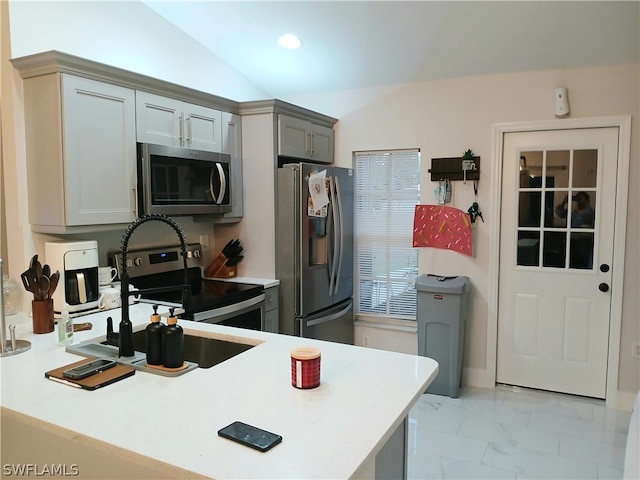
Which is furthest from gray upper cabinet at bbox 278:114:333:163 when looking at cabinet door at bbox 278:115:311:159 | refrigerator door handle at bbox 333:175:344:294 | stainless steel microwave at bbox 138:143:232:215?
stainless steel microwave at bbox 138:143:232:215

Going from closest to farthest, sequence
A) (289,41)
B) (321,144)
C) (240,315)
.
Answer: (240,315), (289,41), (321,144)

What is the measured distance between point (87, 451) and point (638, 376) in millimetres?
3581

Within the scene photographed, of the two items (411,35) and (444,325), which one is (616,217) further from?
(411,35)

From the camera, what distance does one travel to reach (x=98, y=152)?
258cm

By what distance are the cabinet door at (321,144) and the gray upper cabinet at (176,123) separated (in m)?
0.83

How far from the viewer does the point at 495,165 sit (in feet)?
12.0

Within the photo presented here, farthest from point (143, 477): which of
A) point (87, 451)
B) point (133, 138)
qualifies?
point (133, 138)

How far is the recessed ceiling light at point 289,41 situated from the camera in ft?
11.2

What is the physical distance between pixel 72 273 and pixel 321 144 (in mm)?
2256

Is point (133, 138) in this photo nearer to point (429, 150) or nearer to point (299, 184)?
point (299, 184)

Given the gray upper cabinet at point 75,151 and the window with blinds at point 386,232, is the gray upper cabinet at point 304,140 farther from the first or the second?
the gray upper cabinet at point 75,151

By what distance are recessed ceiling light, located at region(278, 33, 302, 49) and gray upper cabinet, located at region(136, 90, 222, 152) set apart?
2.28ft

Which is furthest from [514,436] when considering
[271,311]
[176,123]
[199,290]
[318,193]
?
[176,123]

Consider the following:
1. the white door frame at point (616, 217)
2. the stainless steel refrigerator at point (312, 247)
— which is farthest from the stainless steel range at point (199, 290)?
the white door frame at point (616, 217)
